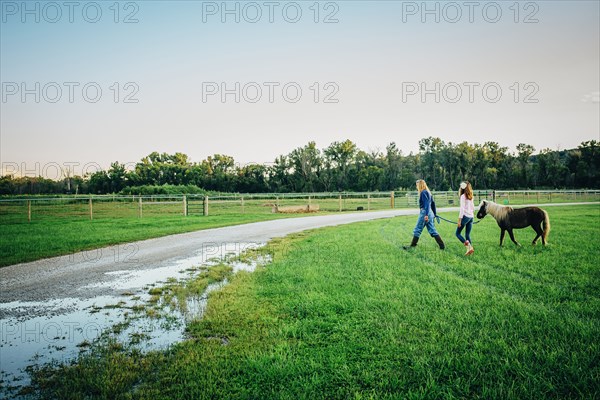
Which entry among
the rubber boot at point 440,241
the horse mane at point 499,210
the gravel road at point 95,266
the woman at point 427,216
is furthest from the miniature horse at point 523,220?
the gravel road at point 95,266

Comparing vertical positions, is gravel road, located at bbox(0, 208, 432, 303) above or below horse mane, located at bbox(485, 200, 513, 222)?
below

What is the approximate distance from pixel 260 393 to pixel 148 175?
93590mm

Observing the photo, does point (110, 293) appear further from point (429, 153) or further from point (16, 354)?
point (429, 153)

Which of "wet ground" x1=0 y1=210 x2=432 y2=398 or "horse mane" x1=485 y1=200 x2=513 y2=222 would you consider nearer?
"wet ground" x1=0 y1=210 x2=432 y2=398

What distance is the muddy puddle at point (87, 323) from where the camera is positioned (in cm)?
339

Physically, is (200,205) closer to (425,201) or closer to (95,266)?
(95,266)

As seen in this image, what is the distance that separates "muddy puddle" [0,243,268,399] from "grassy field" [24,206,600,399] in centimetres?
24

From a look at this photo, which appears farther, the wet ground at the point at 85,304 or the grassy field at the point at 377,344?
the wet ground at the point at 85,304

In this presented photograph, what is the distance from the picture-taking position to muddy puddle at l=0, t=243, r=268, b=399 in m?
3.39

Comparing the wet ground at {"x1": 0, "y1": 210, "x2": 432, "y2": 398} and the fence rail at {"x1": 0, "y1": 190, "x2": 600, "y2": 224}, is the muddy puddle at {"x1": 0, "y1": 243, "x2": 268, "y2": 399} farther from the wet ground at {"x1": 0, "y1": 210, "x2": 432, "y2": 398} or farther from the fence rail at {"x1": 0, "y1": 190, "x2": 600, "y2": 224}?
the fence rail at {"x1": 0, "y1": 190, "x2": 600, "y2": 224}

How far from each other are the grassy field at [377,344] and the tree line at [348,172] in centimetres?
7681

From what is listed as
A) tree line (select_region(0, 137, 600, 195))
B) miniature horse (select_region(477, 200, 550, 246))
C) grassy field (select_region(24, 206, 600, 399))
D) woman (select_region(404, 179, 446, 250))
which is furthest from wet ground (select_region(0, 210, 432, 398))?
tree line (select_region(0, 137, 600, 195))

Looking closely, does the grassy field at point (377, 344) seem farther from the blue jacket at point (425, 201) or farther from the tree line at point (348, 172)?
the tree line at point (348, 172)

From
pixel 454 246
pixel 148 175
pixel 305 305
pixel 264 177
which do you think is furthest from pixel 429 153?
pixel 305 305
